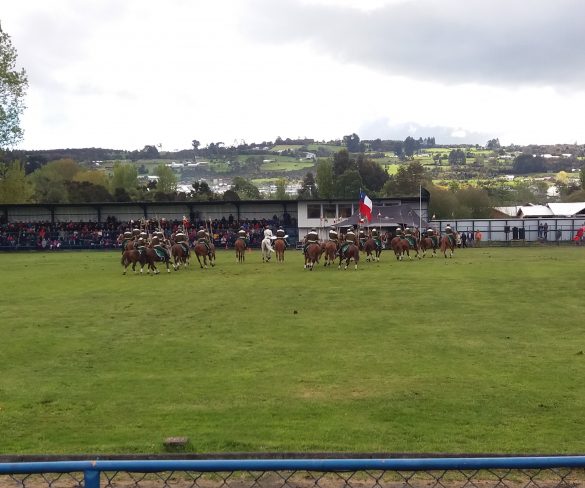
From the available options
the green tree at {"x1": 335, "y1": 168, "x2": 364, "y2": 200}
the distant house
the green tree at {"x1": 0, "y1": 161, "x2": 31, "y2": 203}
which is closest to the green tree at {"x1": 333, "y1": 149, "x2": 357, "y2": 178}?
the green tree at {"x1": 335, "y1": 168, "x2": 364, "y2": 200}

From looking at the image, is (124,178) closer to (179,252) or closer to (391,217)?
(391,217)

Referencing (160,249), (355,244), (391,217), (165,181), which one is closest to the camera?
(160,249)

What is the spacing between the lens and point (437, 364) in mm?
11961

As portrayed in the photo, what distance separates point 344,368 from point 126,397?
149 inches

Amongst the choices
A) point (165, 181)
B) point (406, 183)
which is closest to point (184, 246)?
point (406, 183)

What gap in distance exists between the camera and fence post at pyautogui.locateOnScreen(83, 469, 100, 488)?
398 cm

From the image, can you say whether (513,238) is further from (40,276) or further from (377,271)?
(40,276)

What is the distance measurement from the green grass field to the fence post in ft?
13.4

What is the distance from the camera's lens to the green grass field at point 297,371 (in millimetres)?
8445

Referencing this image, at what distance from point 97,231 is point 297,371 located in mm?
50930

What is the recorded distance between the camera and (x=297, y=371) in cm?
1156

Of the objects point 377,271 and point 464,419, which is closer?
point 464,419

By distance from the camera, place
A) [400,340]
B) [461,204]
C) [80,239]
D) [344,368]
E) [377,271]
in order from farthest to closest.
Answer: [461,204] → [80,239] → [377,271] → [400,340] → [344,368]

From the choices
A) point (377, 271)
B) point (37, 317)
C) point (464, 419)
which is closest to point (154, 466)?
point (464, 419)
